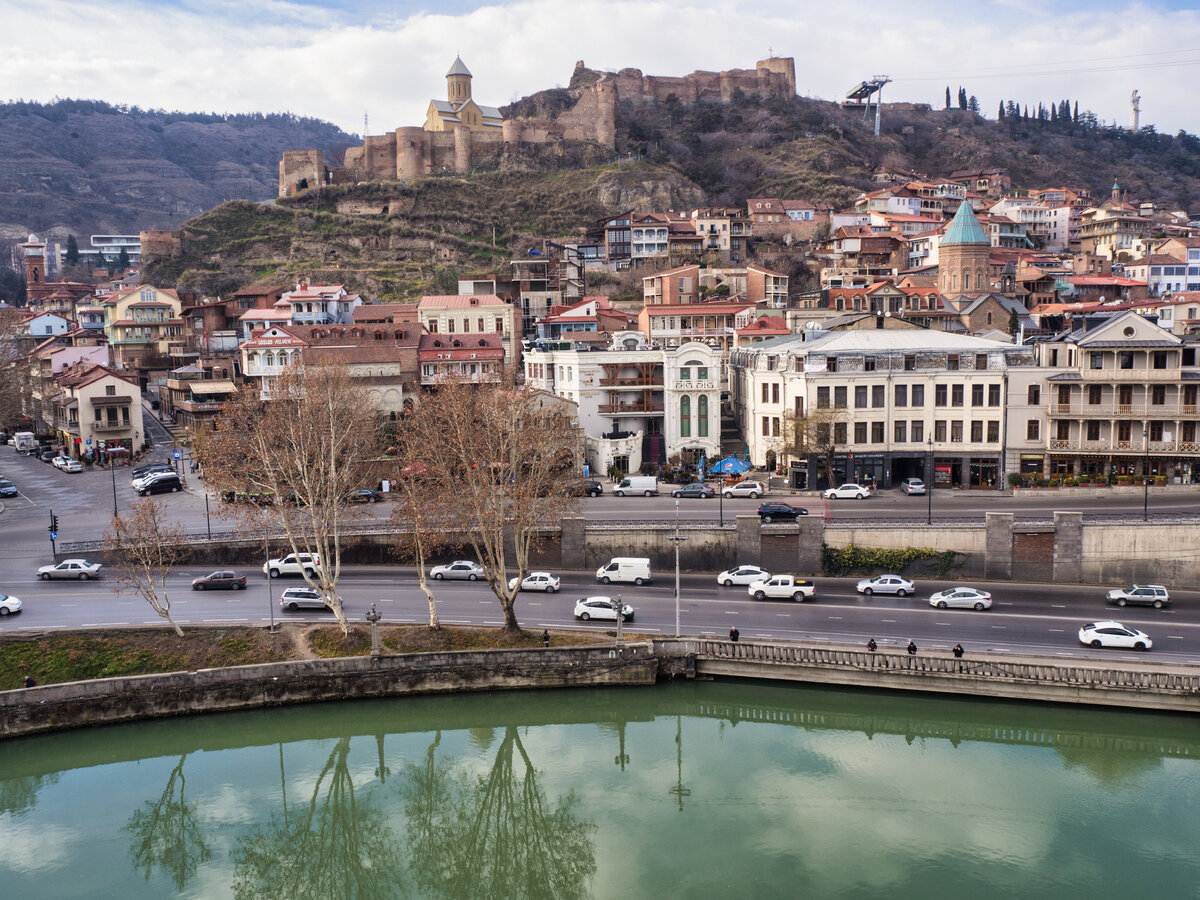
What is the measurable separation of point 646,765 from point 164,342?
79.1 metres

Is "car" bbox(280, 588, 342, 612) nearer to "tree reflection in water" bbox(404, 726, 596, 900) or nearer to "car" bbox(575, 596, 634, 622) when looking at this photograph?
"tree reflection in water" bbox(404, 726, 596, 900)

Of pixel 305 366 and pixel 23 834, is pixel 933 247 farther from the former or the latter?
pixel 23 834

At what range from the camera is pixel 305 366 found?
57062mm

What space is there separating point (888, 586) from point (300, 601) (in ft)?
77.6

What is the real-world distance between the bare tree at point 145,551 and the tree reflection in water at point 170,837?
293 inches

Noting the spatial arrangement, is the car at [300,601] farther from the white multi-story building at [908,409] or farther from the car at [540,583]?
the white multi-story building at [908,409]

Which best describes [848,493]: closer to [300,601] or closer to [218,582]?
[300,601]

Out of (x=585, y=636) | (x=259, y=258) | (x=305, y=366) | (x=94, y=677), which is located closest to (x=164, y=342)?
(x=259, y=258)

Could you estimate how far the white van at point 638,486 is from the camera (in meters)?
49.1

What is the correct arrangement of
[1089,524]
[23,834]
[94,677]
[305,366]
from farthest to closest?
[305,366] < [1089,524] < [94,677] < [23,834]

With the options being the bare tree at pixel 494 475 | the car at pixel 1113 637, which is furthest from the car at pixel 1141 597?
the bare tree at pixel 494 475

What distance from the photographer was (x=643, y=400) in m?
56.8

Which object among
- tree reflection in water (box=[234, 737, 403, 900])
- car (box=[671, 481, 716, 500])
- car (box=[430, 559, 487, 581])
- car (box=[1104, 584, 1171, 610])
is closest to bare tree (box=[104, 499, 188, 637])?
tree reflection in water (box=[234, 737, 403, 900])

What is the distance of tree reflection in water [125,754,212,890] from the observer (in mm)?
24094
